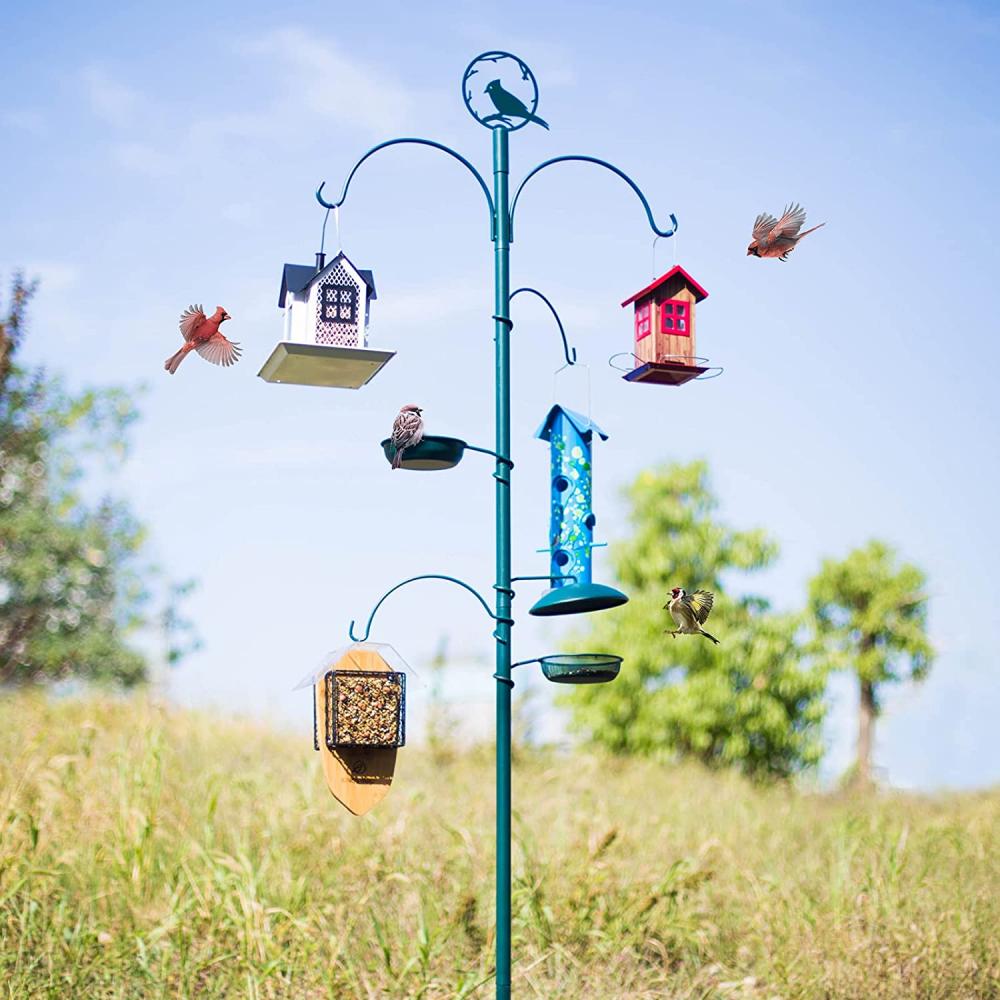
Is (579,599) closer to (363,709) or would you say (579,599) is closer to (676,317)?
(363,709)

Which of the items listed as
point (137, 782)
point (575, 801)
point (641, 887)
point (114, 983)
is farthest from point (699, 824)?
point (114, 983)

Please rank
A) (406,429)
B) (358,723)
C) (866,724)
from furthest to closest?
(866,724)
(358,723)
(406,429)

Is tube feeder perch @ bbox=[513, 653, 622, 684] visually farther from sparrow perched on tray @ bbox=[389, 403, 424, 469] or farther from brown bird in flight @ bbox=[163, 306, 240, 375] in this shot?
brown bird in flight @ bbox=[163, 306, 240, 375]

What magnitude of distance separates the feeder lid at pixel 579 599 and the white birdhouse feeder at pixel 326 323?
96 cm

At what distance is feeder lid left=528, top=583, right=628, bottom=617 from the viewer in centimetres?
371

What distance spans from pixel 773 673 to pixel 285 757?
5.44 meters

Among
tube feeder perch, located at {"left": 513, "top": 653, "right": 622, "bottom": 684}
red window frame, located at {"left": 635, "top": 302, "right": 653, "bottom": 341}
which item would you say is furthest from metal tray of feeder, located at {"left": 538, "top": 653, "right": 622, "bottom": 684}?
red window frame, located at {"left": 635, "top": 302, "right": 653, "bottom": 341}

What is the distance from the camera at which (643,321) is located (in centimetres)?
418

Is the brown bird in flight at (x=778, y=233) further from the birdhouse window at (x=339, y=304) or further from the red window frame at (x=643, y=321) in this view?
the birdhouse window at (x=339, y=304)

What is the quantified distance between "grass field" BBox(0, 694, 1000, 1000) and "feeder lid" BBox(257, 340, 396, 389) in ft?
6.93

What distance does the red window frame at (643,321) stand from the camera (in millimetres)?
4125

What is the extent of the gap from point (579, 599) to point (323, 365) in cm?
116

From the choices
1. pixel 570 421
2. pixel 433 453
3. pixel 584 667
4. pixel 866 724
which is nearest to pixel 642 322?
pixel 570 421

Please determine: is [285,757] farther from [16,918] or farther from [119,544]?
[119,544]
